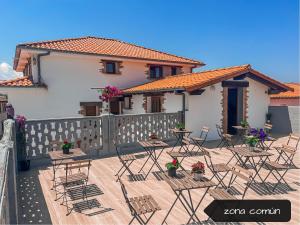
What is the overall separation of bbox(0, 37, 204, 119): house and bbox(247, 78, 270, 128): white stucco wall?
252 inches

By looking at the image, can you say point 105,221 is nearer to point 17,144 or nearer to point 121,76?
point 17,144

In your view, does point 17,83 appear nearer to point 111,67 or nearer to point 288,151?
point 111,67

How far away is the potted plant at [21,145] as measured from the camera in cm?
730

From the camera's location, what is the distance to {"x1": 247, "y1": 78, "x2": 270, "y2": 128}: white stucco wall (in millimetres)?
13320

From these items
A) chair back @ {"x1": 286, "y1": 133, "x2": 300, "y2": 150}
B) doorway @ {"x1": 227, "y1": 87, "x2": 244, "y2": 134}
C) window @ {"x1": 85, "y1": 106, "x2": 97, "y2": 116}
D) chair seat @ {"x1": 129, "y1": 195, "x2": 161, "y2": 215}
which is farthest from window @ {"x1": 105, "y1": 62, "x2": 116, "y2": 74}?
chair seat @ {"x1": 129, "y1": 195, "x2": 161, "y2": 215}

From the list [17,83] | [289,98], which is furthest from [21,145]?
[289,98]

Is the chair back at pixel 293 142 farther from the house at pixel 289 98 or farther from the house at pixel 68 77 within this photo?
the house at pixel 289 98

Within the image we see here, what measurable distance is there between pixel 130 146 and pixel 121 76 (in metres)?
7.66

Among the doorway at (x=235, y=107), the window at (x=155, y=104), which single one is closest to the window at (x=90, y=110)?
the window at (x=155, y=104)

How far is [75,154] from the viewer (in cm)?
616

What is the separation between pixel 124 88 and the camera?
650 inches

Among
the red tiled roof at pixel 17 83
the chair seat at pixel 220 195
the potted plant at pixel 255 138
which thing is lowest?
the chair seat at pixel 220 195

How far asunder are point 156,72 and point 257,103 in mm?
7751

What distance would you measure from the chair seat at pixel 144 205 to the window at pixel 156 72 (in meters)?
14.5
